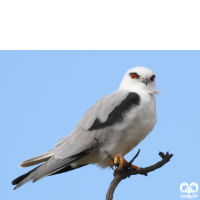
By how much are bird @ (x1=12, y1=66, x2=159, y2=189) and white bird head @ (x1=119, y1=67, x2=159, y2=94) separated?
0.17ft

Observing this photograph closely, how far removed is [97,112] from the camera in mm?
5094

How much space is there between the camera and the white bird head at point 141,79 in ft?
17.8

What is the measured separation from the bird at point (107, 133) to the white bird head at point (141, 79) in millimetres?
53

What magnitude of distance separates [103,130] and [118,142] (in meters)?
0.30

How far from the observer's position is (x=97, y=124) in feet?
16.6

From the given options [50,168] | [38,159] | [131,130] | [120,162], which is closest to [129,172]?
[120,162]

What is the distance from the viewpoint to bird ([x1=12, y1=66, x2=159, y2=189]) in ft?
16.3

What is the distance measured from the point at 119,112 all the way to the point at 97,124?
1.31 ft

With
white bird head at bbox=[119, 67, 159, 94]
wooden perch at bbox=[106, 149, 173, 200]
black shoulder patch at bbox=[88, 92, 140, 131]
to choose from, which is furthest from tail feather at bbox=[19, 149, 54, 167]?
white bird head at bbox=[119, 67, 159, 94]

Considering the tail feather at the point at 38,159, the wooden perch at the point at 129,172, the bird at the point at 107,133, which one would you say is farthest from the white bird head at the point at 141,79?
the tail feather at the point at 38,159

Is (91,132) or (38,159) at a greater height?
(91,132)

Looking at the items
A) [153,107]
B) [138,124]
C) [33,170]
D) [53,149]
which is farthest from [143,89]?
[33,170]

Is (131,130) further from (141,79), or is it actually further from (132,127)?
(141,79)

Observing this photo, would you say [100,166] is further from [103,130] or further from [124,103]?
[124,103]
